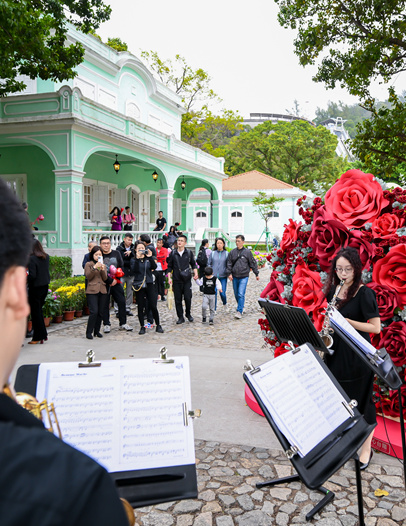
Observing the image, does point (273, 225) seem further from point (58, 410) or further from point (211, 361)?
point (58, 410)

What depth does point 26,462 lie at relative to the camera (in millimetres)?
801

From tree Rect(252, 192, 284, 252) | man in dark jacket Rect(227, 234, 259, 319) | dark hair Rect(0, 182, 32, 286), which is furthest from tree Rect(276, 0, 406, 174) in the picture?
tree Rect(252, 192, 284, 252)

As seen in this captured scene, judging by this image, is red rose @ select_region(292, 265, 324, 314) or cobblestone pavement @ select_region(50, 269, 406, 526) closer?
cobblestone pavement @ select_region(50, 269, 406, 526)

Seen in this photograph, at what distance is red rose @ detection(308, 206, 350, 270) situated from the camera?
Result: 4555 millimetres

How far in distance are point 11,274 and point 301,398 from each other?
2.00 m

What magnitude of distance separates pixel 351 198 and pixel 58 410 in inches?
141

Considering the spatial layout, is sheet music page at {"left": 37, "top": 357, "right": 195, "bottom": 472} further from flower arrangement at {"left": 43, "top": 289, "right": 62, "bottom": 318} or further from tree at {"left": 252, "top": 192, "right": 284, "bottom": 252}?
tree at {"left": 252, "top": 192, "right": 284, "bottom": 252}

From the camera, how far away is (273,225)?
→ 36531mm

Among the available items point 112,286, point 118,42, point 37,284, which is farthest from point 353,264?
point 118,42

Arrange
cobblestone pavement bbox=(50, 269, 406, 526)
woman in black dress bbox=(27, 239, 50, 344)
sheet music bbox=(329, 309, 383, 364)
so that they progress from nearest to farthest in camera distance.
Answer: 1. sheet music bbox=(329, 309, 383, 364)
2. cobblestone pavement bbox=(50, 269, 406, 526)
3. woman in black dress bbox=(27, 239, 50, 344)

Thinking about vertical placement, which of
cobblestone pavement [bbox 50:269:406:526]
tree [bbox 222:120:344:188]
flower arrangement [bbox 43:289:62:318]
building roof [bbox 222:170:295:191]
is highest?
tree [bbox 222:120:344:188]

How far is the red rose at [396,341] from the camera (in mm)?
4145

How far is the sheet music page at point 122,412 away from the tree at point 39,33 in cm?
895

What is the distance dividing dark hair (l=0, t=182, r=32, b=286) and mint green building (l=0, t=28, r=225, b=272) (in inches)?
540
